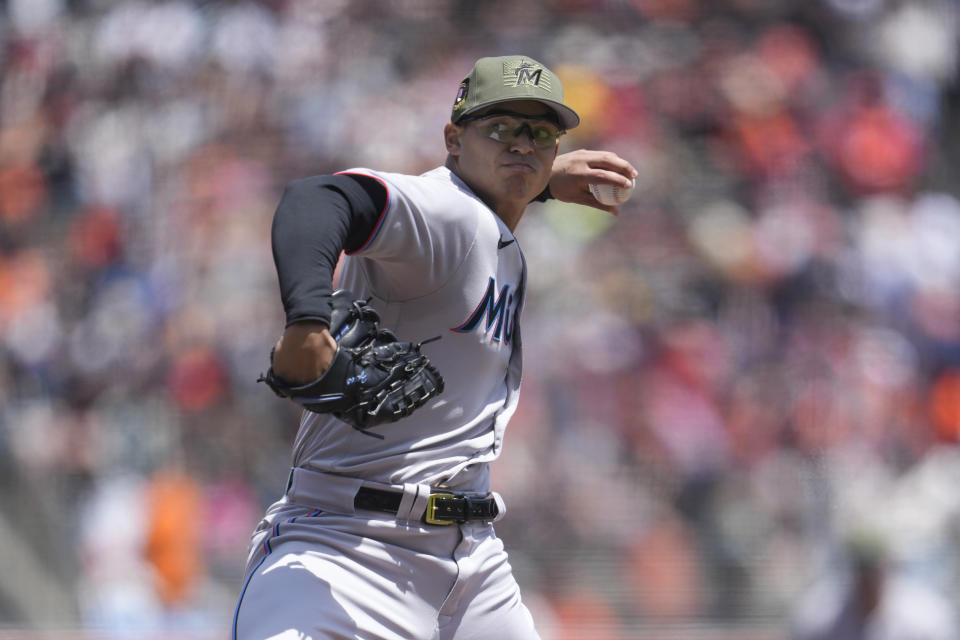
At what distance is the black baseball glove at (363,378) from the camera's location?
181 centimetres

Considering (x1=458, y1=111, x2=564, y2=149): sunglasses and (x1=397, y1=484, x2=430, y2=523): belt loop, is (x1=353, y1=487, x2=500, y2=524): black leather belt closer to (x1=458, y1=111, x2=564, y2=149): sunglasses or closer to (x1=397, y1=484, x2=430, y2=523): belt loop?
(x1=397, y1=484, x2=430, y2=523): belt loop

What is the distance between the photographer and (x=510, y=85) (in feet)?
8.13

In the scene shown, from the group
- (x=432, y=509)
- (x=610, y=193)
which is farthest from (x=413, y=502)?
(x=610, y=193)

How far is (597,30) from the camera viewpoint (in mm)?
8312

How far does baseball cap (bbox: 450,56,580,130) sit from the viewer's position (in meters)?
2.47

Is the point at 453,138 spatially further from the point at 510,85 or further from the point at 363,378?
the point at 363,378

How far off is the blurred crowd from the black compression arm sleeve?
3239 millimetres

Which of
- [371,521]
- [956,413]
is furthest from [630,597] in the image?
[371,521]

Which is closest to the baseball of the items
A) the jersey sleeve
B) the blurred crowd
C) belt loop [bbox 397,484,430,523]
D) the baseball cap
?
the baseball cap

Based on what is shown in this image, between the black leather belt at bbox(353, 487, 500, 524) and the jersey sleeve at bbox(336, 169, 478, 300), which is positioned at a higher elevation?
the jersey sleeve at bbox(336, 169, 478, 300)

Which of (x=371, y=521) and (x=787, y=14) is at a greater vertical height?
(x=787, y=14)

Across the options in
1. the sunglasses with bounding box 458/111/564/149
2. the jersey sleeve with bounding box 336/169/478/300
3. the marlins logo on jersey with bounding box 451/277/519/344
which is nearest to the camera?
the jersey sleeve with bounding box 336/169/478/300

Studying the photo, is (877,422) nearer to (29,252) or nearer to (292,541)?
(292,541)

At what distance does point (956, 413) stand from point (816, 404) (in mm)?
943
